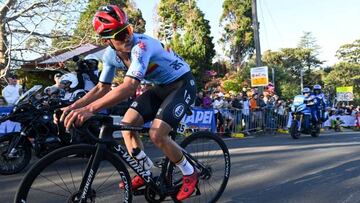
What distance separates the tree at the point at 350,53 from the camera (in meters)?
84.8

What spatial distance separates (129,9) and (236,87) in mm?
12386

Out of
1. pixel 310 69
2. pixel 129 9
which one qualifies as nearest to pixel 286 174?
pixel 129 9

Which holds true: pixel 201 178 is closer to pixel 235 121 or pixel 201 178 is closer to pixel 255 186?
pixel 255 186

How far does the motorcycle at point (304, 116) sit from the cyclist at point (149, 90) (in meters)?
10.7

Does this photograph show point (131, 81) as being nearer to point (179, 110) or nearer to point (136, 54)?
point (136, 54)

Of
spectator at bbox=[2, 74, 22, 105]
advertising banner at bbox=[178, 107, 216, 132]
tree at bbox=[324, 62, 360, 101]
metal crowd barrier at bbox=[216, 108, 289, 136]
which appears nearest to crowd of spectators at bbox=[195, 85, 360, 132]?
metal crowd barrier at bbox=[216, 108, 289, 136]

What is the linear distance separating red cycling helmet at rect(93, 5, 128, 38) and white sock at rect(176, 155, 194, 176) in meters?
1.43

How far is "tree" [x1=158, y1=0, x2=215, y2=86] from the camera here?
130 ft

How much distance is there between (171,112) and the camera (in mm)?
4207

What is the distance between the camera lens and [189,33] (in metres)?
41.1

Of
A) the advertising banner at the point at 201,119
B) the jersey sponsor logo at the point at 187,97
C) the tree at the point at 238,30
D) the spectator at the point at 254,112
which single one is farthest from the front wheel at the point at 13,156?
the tree at the point at 238,30

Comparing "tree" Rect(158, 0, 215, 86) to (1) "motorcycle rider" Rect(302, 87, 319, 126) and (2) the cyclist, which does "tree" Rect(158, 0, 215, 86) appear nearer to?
(1) "motorcycle rider" Rect(302, 87, 319, 126)

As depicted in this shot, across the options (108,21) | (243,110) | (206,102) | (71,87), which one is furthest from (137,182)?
(243,110)

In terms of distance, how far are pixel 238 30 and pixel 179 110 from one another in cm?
4577
